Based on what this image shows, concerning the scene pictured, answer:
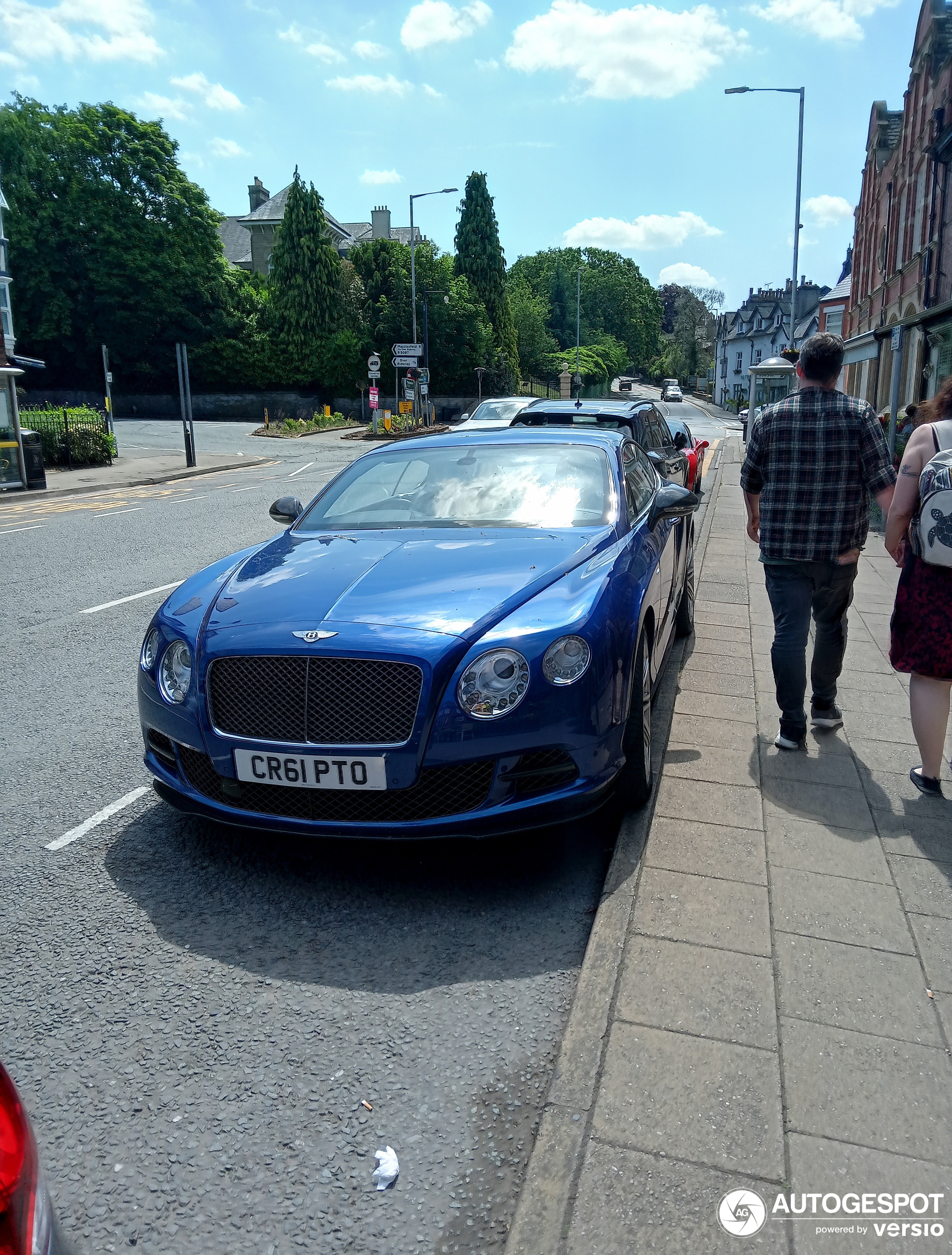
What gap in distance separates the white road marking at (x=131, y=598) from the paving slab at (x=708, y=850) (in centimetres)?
543

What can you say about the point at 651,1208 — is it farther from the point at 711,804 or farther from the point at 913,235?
the point at 913,235

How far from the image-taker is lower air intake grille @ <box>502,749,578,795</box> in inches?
128

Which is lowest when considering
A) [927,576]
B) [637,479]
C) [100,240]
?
[927,576]

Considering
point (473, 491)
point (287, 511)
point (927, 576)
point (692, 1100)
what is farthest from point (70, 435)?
point (692, 1100)

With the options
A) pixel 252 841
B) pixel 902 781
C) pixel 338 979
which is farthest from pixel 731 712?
pixel 338 979

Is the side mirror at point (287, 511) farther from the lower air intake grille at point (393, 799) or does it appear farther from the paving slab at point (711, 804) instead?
the paving slab at point (711, 804)

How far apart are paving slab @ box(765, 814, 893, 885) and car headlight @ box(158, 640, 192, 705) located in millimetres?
2184

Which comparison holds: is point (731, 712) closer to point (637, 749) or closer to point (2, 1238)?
point (637, 749)

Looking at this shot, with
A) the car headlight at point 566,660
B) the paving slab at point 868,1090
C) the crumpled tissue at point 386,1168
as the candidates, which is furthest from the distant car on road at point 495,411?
the crumpled tissue at point 386,1168

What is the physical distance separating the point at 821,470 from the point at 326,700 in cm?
265

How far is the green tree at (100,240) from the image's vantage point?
189 ft

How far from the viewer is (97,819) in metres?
4.05

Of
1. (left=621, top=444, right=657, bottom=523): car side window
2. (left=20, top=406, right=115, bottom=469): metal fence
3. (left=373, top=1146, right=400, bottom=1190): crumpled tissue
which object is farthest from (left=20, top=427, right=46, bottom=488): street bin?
(left=373, top=1146, right=400, bottom=1190): crumpled tissue

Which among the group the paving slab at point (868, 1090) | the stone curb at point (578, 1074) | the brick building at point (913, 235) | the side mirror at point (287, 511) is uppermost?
the brick building at point (913, 235)
